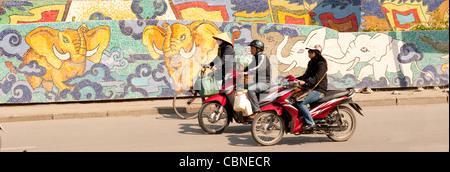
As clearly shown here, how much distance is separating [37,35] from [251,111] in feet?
23.4

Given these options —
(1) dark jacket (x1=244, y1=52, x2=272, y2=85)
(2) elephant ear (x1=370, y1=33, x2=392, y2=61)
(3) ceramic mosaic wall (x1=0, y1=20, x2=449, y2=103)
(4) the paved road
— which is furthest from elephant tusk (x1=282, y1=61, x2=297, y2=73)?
(1) dark jacket (x1=244, y1=52, x2=272, y2=85)

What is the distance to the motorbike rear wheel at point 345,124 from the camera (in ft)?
26.8

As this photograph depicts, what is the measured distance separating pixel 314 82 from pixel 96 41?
284 inches

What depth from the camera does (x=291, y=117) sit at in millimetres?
7977

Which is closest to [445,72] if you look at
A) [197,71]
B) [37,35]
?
[197,71]

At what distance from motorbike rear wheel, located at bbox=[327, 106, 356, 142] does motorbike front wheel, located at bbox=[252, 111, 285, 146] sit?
762 millimetres

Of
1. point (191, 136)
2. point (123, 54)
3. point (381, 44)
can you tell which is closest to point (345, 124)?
point (191, 136)

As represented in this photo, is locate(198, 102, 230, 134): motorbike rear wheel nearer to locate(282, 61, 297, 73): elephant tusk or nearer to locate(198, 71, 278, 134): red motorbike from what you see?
locate(198, 71, 278, 134): red motorbike

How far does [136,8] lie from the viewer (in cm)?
1725

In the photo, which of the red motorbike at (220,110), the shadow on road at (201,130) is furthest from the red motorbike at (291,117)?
the shadow on road at (201,130)
